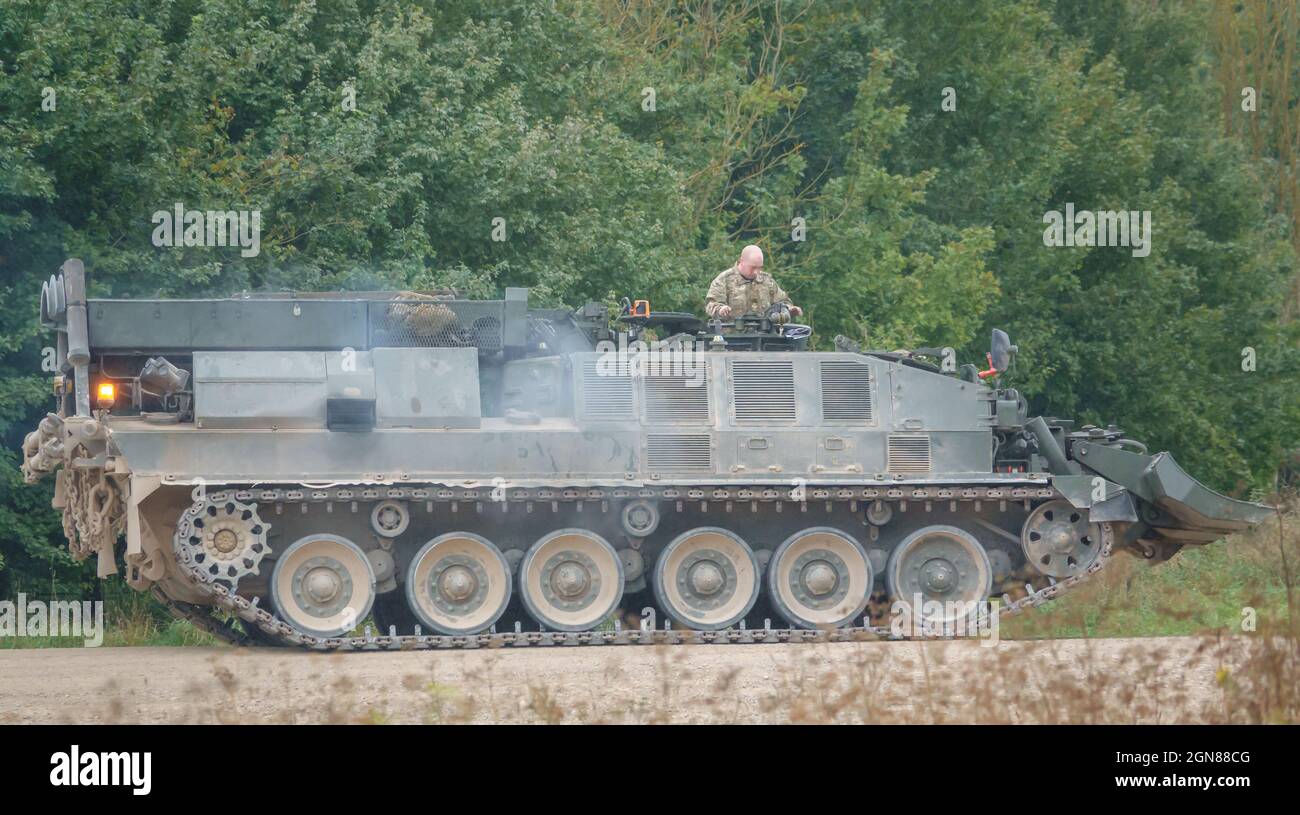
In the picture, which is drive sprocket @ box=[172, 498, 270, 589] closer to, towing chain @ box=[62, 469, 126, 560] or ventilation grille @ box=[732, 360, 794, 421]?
towing chain @ box=[62, 469, 126, 560]

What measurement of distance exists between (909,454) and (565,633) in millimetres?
3685

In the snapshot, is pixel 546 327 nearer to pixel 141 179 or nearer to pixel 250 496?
pixel 250 496

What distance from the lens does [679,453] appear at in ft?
58.6

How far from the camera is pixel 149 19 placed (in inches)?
1024

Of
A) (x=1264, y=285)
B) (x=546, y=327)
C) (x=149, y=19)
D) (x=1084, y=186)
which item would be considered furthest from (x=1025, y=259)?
(x=546, y=327)

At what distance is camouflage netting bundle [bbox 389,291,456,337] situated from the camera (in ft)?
59.0

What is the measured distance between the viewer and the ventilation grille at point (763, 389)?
18.1m

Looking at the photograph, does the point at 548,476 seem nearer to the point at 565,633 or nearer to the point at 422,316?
the point at 565,633

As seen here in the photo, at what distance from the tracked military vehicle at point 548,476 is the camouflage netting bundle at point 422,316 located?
2 centimetres

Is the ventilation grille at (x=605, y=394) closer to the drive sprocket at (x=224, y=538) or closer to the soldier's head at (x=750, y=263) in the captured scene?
Answer: the soldier's head at (x=750, y=263)

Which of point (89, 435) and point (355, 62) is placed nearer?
point (89, 435)

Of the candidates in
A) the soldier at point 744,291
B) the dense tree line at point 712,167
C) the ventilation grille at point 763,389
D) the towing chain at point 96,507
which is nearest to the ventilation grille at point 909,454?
the ventilation grille at point 763,389

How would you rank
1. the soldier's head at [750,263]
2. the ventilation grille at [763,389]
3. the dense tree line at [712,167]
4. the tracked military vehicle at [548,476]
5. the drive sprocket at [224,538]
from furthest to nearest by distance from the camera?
the dense tree line at [712,167]
the soldier's head at [750,263]
the ventilation grille at [763,389]
the tracked military vehicle at [548,476]
the drive sprocket at [224,538]

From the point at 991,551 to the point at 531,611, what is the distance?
467 centimetres
